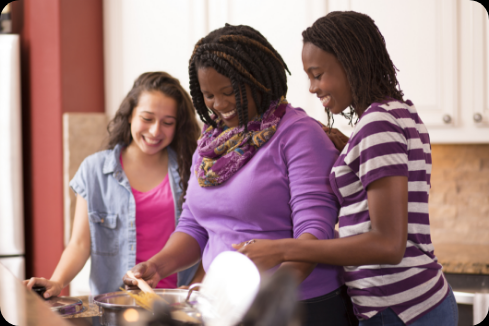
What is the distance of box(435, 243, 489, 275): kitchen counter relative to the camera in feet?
5.86

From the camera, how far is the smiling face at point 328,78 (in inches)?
35.7

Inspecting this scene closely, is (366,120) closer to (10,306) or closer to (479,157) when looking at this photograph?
(10,306)

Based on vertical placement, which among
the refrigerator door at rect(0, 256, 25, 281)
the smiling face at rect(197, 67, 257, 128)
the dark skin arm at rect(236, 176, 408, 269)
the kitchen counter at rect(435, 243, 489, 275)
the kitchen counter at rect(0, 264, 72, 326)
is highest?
the smiling face at rect(197, 67, 257, 128)

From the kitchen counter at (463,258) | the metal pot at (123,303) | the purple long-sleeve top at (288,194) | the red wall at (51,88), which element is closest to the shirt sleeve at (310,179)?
the purple long-sleeve top at (288,194)

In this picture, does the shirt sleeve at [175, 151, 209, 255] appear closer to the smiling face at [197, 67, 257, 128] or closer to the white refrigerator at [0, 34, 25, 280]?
the smiling face at [197, 67, 257, 128]

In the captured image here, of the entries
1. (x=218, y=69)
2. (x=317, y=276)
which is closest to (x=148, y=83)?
(x=218, y=69)

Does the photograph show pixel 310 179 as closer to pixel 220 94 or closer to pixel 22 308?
pixel 220 94

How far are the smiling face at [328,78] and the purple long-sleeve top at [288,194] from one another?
3.7 inches

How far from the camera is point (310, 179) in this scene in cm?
95

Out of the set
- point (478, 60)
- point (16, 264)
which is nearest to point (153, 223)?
point (16, 264)

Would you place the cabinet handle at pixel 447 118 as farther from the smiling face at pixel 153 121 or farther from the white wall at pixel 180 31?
the smiling face at pixel 153 121

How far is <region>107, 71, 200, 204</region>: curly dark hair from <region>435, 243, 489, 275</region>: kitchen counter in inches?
39.1

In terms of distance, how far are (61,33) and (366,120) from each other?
1.98m

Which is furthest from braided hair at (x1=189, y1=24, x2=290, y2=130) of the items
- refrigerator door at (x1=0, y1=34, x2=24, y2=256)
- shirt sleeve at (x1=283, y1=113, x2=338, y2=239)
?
refrigerator door at (x1=0, y1=34, x2=24, y2=256)
